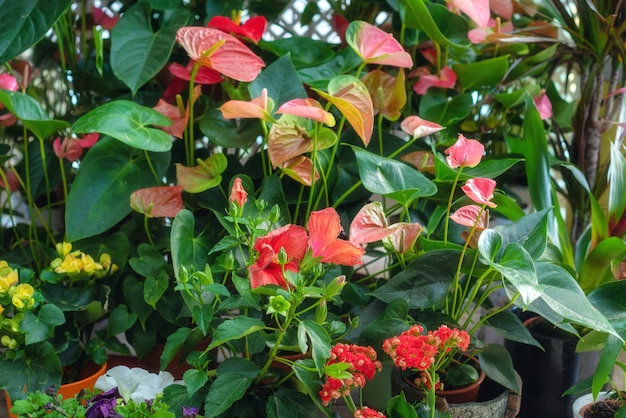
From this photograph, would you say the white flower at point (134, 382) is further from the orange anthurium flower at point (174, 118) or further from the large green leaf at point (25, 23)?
the large green leaf at point (25, 23)

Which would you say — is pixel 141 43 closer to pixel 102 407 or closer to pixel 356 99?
pixel 356 99

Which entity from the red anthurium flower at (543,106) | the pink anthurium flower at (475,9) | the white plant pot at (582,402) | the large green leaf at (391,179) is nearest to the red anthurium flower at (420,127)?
the large green leaf at (391,179)

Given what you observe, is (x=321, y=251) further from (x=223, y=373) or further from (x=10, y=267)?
(x=10, y=267)

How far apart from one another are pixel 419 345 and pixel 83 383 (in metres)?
0.52

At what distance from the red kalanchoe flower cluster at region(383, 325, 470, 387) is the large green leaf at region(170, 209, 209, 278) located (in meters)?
0.31

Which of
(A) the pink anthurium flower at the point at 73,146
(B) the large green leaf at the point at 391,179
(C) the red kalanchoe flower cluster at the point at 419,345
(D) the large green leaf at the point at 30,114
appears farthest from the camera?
(A) the pink anthurium flower at the point at 73,146

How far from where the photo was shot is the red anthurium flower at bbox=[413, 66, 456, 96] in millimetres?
1166

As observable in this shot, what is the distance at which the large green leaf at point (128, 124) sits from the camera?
0.94 metres

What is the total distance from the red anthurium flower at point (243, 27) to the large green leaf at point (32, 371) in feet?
1.73

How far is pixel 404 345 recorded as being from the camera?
76cm

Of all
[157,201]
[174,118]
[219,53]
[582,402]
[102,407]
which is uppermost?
[219,53]

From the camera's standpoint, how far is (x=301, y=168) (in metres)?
1.01

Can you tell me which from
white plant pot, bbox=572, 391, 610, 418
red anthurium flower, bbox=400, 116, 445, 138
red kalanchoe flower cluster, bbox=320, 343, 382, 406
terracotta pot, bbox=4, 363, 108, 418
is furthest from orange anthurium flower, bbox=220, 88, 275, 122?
white plant pot, bbox=572, 391, 610, 418

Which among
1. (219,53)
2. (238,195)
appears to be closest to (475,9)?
(219,53)
